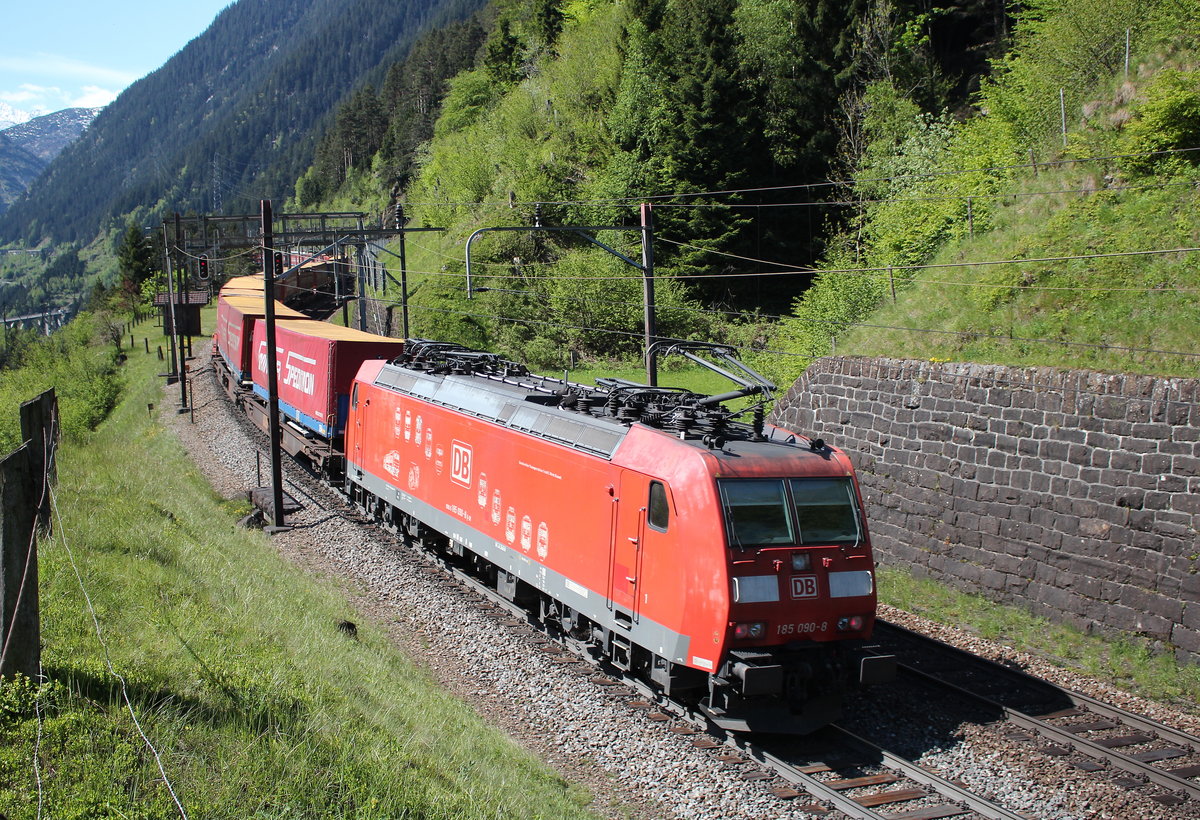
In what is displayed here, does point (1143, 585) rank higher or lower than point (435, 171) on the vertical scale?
lower

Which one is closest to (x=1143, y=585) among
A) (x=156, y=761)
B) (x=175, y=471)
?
(x=156, y=761)

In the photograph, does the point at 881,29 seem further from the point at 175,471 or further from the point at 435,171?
the point at 435,171

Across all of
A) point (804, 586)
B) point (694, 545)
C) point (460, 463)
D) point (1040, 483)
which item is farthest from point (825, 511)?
point (460, 463)

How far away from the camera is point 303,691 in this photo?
25.7 feet

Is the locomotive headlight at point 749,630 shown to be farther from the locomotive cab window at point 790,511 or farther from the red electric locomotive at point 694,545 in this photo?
the locomotive cab window at point 790,511

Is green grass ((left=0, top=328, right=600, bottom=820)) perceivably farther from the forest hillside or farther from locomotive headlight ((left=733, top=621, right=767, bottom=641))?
the forest hillside

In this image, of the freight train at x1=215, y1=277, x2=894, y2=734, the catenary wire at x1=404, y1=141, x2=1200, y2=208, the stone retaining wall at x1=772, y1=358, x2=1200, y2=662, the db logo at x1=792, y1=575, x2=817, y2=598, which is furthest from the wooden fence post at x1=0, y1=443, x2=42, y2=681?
the catenary wire at x1=404, y1=141, x2=1200, y2=208

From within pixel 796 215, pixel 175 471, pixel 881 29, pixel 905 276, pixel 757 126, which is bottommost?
pixel 175 471

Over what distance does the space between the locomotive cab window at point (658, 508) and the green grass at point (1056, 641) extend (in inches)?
238

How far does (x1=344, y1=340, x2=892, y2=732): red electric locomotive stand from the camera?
872cm

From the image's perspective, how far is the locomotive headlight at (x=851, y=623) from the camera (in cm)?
919

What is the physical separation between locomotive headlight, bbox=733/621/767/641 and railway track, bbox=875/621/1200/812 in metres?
3.03

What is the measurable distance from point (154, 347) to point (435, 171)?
77.1ft

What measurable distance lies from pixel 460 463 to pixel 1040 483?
8442 mm
